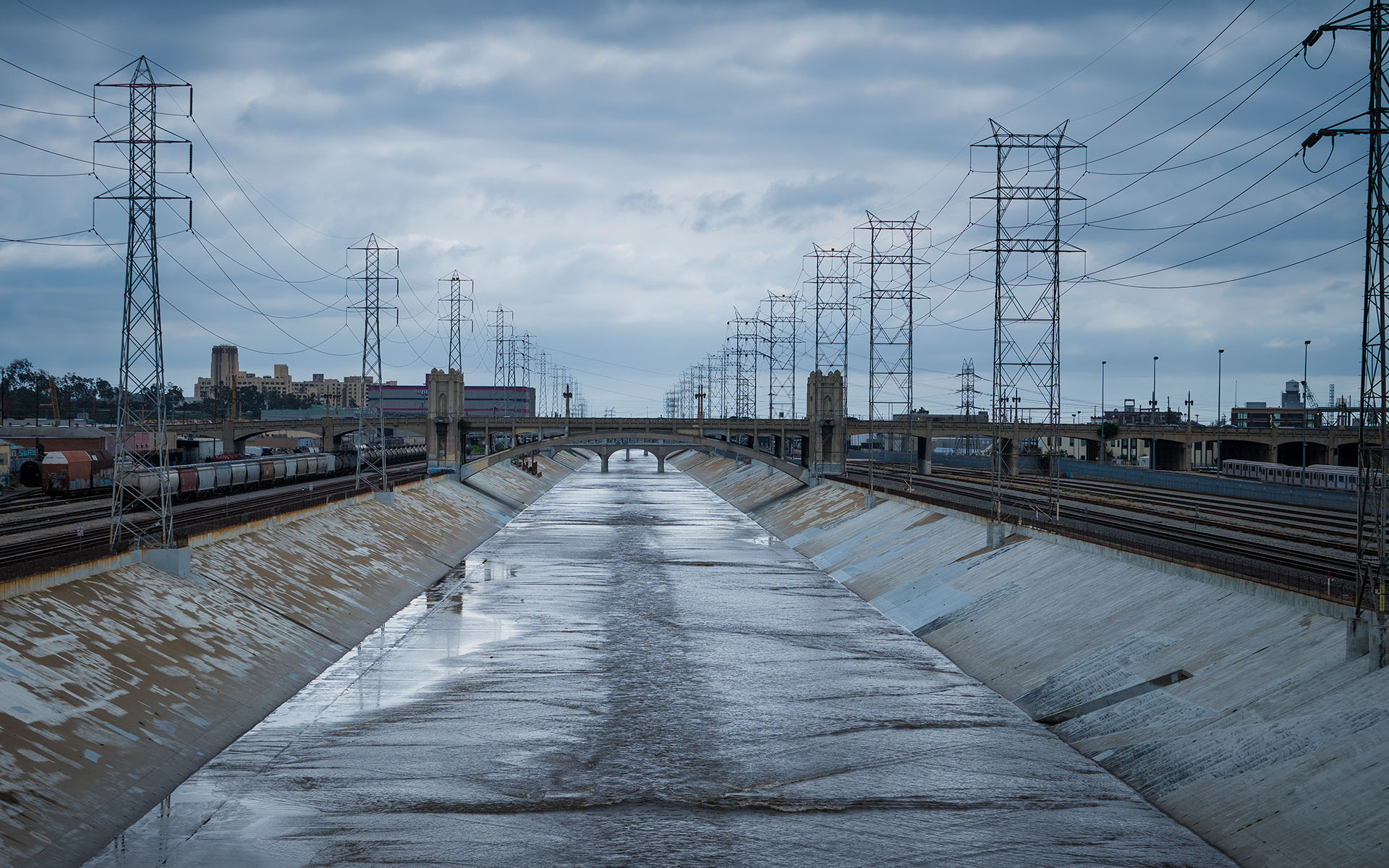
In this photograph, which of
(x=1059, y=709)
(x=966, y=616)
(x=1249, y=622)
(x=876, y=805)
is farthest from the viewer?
(x=966, y=616)

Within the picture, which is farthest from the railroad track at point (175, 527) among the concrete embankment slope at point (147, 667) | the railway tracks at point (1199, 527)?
the railway tracks at point (1199, 527)

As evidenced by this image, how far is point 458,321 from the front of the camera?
447 ft

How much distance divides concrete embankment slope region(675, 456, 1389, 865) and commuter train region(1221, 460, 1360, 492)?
168 ft

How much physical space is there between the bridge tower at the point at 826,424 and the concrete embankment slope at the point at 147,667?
74.9 meters

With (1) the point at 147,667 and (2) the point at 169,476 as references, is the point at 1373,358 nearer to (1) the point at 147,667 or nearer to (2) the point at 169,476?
(1) the point at 147,667

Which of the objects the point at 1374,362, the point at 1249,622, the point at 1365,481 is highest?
A: the point at 1374,362

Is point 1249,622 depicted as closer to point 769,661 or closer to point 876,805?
point 876,805

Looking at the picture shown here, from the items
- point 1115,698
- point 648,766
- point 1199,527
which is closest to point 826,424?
point 1199,527

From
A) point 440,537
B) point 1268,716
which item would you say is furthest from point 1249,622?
point 440,537

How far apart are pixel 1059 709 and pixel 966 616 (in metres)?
15.4

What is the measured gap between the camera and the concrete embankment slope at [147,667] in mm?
26375

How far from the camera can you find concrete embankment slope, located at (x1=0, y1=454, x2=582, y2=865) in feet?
86.5

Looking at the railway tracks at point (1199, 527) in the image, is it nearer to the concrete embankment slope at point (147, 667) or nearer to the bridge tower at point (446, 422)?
the concrete embankment slope at point (147, 667)

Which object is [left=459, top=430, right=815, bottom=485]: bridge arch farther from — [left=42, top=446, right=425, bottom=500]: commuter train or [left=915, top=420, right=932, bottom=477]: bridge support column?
[left=42, top=446, right=425, bottom=500]: commuter train
